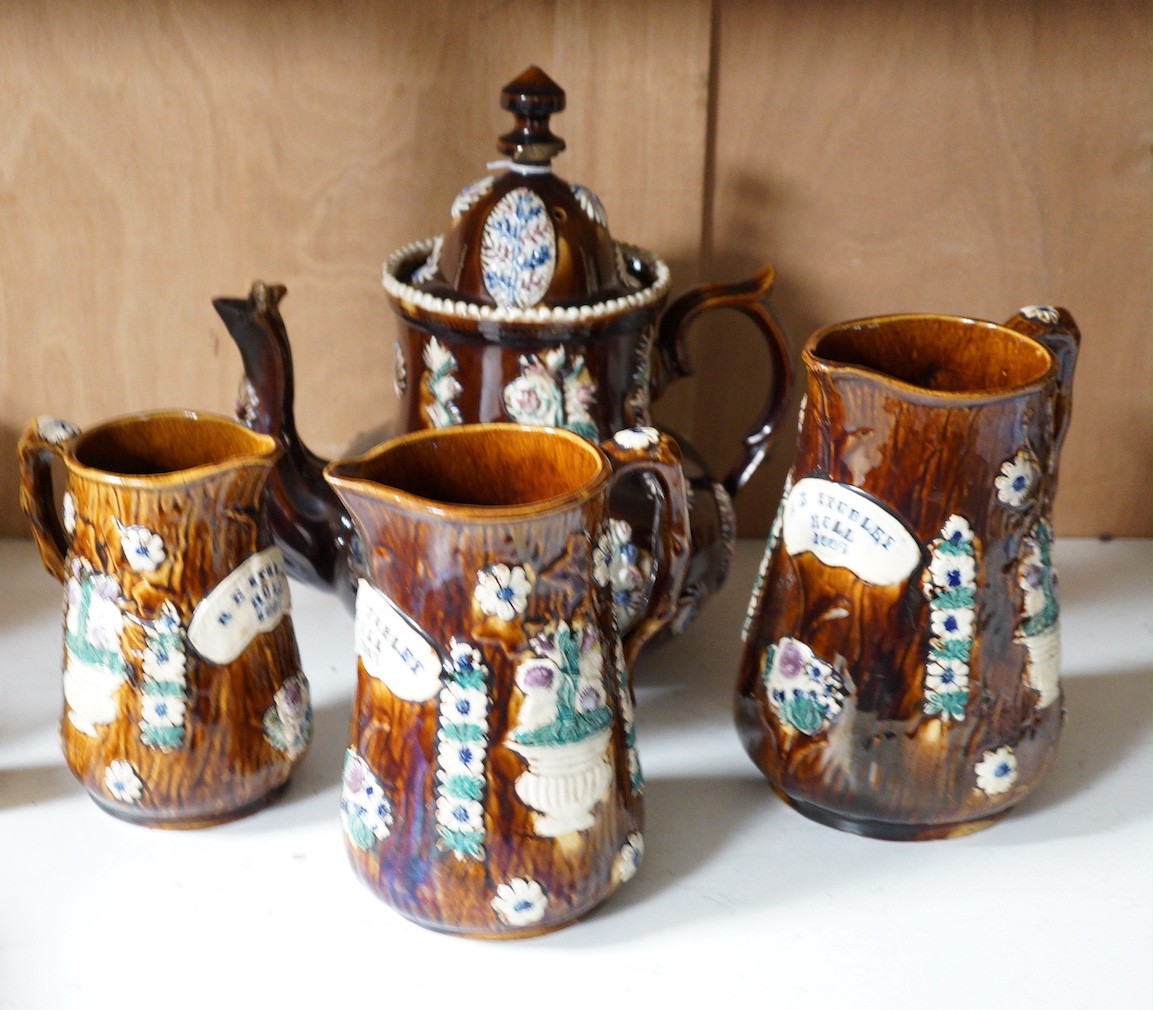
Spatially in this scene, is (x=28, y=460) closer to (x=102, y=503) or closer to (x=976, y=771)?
(x=102, y=503)

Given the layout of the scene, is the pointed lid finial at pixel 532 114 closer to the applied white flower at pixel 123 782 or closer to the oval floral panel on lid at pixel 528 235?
the oval floral panel on lid at pixel 528 235

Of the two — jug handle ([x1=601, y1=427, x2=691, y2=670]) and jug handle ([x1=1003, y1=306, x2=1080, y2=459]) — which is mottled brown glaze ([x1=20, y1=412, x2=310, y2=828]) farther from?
jug handle ([x1=1003, y1=306, x2=1080, y2=459])

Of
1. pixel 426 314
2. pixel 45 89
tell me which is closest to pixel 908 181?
pixel 426 314

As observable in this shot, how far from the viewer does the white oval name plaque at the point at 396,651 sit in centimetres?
54

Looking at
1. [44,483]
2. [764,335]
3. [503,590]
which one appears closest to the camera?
[503,590]

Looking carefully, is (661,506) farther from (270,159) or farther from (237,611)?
(270,159)

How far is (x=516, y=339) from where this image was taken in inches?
27.0

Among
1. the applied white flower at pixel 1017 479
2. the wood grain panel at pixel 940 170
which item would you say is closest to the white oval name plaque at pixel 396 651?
the applied white flower at pixel 1017 479

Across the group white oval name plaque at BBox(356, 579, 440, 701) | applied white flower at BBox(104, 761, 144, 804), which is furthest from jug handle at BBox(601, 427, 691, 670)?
applied white flower at BBox(104, 761, 144, 804)

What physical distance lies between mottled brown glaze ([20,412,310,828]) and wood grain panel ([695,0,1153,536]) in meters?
0.39

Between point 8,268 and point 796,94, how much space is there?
510 millimetres

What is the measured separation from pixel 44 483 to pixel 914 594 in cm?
40

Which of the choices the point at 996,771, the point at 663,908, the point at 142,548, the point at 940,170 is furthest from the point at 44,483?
the point at 940,170

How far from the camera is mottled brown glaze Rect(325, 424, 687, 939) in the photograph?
20.6 inches
